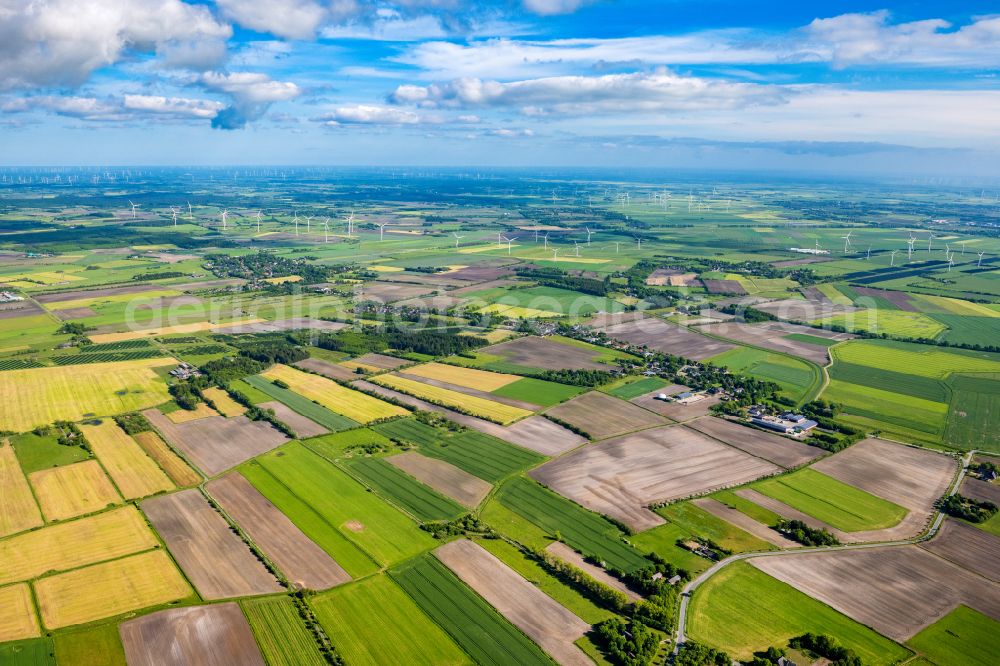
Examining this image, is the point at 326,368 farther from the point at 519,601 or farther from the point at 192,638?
the point at 519,601

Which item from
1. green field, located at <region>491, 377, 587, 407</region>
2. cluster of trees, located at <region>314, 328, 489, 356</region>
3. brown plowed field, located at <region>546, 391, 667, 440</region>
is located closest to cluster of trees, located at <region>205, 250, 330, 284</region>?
cluster of trees, located at <region>314, 328, 489, 356</region>

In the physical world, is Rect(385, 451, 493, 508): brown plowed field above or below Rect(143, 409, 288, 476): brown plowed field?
below

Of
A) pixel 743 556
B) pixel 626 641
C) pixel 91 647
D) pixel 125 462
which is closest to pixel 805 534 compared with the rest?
pixel 743 556

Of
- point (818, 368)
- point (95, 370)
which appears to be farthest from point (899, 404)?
point (95, 370)

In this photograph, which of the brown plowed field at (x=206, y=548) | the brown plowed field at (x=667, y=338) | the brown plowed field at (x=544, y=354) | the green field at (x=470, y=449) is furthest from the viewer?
the brown plowed field at (x=667, y=338)

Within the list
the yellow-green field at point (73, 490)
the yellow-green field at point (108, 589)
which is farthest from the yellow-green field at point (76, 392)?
the yellow-green field at point (108, 589)

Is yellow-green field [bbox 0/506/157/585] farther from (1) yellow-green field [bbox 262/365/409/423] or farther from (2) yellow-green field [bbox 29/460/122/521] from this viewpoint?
(1) yellow-green field [bbox 262/365/409/423]

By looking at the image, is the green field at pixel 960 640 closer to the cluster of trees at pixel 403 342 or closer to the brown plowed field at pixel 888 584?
the brown plowed field at pixel 888 584
